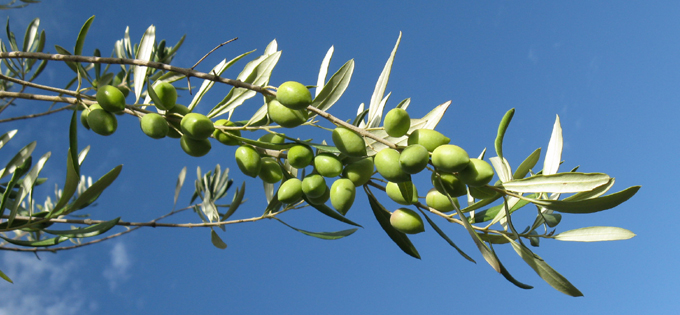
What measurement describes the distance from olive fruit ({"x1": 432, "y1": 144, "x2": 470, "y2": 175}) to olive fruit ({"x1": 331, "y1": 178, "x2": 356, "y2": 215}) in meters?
0.30

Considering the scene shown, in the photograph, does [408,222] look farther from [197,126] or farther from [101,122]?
[101,122]

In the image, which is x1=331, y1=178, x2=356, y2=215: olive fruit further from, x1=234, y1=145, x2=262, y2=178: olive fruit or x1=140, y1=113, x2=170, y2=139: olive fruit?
x1=140, y1=113, x2=170, y2=139: olive fruit

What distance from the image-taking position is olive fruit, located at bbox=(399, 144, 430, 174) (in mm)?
1118

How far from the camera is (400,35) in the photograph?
1.26 metres

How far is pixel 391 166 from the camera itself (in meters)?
1.20

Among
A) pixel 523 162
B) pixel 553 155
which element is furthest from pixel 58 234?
pixel 553 155

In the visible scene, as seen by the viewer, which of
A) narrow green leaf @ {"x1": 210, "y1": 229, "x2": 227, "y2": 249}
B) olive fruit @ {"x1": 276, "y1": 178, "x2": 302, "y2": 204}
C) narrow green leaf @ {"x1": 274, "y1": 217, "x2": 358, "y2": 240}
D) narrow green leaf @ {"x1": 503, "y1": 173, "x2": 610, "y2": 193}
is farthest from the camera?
narrow green leaf @ {"x1": 210, "y1": 229, "x2": 227, "y2": 249}

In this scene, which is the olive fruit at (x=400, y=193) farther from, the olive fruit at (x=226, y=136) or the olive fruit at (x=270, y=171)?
the olive fruit at (x=226, y=136)

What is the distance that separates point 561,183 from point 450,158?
33cm

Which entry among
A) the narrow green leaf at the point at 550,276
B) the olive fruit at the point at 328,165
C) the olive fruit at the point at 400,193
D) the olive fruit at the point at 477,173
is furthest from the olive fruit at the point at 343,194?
the narrow green leaf at the point at 550,276

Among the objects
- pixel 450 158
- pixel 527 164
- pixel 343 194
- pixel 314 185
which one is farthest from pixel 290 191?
pixel 527 164

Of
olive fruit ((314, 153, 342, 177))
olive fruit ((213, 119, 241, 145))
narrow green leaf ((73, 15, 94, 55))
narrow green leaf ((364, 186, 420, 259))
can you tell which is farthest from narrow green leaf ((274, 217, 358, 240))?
narrow green leaf ((73, 15, 94, 55))

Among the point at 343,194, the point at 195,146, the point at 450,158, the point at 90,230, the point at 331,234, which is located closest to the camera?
the point at 450,158

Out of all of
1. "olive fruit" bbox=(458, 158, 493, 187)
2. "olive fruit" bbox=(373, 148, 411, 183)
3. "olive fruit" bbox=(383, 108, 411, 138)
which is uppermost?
"olive fruit" bbox=(383, 108, 411, 138)
